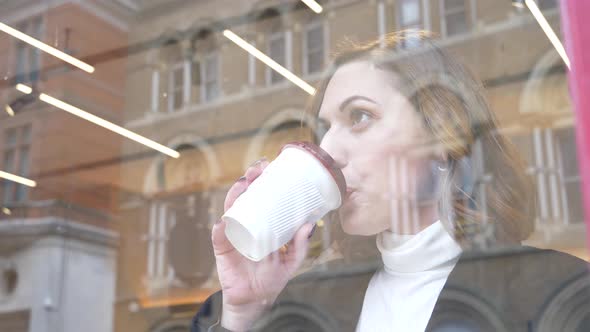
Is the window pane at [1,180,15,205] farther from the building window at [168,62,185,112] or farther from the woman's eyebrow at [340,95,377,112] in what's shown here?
the woman's eyebrow at [340,95,377,112]

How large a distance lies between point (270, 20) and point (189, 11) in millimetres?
323

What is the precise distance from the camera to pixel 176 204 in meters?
2.52

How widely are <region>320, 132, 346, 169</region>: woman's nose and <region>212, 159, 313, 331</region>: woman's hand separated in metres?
0.18

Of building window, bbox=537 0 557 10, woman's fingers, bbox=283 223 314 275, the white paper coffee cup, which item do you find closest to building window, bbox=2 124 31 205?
the white paper coffee cup

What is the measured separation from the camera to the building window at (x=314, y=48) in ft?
7.57

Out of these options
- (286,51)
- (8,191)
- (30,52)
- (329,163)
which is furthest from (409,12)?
(8,191)

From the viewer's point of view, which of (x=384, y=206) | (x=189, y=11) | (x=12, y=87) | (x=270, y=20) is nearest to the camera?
(x=384, y=206)

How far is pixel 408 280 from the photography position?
1921 mm

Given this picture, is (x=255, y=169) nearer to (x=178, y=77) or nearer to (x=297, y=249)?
(x=297, y=249)

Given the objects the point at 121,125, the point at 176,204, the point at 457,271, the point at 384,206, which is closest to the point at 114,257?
the point at 176,204

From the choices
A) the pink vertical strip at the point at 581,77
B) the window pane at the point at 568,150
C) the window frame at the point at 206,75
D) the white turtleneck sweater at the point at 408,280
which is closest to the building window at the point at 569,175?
the window pane at the point at 568,150

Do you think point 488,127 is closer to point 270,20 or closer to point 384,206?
point 384,206

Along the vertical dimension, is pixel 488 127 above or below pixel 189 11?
below

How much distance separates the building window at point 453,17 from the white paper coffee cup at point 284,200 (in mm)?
473
